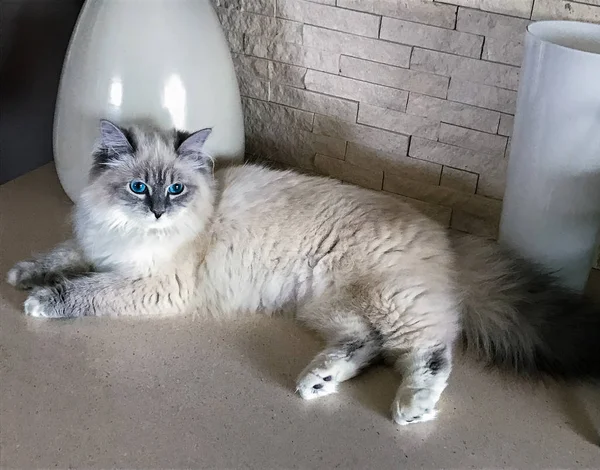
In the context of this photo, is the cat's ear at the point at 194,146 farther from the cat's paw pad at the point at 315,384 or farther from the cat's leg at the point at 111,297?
the cat's paw pad at the point at 315,384

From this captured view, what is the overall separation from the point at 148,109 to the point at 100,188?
300 millimetres

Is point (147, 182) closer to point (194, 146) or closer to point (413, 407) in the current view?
point (194, 146)

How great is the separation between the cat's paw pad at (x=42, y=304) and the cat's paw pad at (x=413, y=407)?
865 millimetres

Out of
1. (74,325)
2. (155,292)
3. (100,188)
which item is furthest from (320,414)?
(100,188)

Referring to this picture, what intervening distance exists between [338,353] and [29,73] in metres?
1.56

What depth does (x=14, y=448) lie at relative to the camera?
1.27m

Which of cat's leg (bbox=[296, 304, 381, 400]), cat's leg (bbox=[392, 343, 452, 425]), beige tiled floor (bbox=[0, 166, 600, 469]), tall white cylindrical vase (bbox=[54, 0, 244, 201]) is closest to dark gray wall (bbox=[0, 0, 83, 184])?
tall white cylindrical vase (bbox=[54, 0, 244, 201])

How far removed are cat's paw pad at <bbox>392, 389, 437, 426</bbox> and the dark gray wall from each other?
5.62 feet

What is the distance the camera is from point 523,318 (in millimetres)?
1479

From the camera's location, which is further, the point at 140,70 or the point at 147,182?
the point at 140,70

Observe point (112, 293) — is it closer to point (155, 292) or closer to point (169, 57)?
point (155, 292)

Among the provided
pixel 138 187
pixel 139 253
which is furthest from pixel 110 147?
pixel 139 253

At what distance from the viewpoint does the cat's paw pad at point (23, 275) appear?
1720mm

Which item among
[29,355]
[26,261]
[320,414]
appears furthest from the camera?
[26,261]
